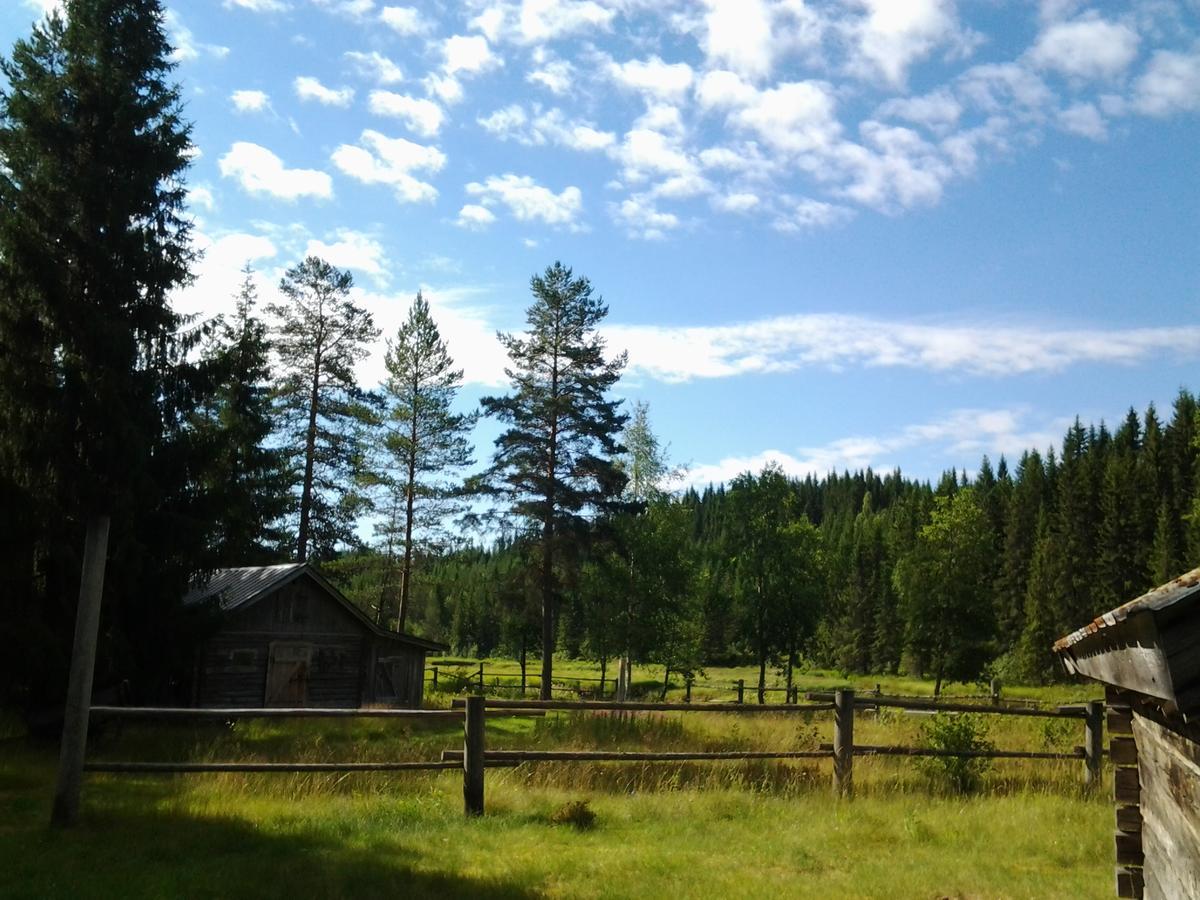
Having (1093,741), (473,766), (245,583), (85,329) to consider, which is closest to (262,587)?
(245,583)

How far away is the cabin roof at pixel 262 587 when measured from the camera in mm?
24375

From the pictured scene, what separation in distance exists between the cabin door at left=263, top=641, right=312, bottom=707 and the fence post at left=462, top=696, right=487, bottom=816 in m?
17.1

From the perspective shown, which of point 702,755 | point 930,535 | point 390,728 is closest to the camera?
point 702,755

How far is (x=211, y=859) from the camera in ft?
25.3

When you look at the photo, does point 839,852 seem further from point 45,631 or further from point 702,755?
point 45,631

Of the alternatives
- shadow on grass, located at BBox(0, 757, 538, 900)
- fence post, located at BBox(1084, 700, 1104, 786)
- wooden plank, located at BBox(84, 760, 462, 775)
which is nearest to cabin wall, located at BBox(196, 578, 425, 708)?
wooden plank, located at BBox(84, 760, 462, 775)

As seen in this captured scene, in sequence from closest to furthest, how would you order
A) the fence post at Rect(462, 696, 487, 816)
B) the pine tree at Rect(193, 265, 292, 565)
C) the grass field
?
the grass field → the fence post at Rect(462, 696, 487, 816) → the pine tree at Rect(193, 265, 292, 565)

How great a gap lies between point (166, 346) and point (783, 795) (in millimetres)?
13174

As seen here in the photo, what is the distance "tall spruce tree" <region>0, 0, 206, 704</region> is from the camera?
14.2 meters

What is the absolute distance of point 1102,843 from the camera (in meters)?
9.05

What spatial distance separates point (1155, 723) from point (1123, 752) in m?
2.00

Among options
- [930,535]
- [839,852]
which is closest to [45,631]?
[839,852]

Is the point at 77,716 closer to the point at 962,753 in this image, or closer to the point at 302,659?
the point at 962,753

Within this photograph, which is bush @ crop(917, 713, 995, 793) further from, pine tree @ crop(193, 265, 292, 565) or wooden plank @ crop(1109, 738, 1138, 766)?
pine tree @ crop(193, 265, 292, 565)
